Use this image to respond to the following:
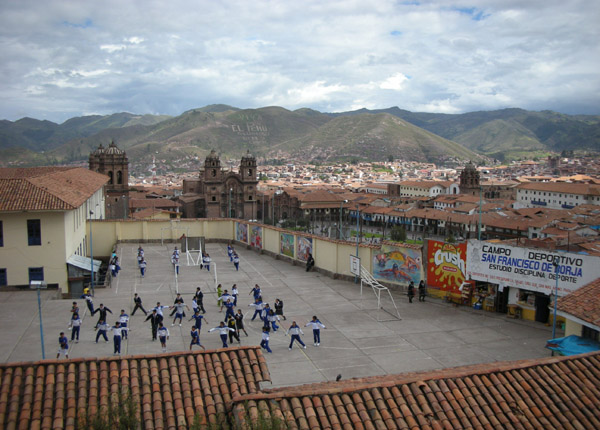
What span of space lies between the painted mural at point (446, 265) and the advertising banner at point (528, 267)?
0.52 metres

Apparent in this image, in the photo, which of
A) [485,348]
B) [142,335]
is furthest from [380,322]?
[142,335]

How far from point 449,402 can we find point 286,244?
25.2m

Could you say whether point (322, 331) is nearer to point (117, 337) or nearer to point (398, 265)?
point (398, 265)

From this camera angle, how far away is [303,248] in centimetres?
3200

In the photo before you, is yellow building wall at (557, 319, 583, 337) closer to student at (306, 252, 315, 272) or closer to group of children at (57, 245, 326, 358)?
group of children at (57, 245, 326, 358)

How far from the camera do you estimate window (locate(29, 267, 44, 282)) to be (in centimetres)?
2700

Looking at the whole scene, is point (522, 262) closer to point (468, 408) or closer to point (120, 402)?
point (468, 408)

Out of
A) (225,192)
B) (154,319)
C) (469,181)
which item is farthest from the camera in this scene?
(469,181)

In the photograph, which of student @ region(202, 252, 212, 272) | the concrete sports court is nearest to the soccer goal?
the concrete sports court

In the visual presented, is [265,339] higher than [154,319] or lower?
lower

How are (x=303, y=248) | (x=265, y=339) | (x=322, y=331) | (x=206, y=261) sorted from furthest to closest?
1. (x=303, y=248)
2. (x=206, y=261)
3. (x=322, y=331)
4. (x=265, y=339)

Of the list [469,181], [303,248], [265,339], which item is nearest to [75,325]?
[265,339]

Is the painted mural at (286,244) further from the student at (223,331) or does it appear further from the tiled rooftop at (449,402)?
the tiled rooftop at (449,402)

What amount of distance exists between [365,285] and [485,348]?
940 cm
